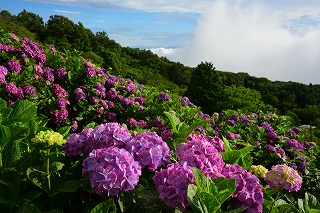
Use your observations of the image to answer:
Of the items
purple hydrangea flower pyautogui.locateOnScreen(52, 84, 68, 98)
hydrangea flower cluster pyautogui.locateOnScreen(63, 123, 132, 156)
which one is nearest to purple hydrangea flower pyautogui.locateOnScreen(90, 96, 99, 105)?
purple hydrangea flower pyautogui.locateOnScreen(52, 84, 68, 98)

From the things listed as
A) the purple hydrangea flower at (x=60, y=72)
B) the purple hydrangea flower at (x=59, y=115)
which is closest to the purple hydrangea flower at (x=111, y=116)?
the purple hydrangea flower at (x=59, y=115)

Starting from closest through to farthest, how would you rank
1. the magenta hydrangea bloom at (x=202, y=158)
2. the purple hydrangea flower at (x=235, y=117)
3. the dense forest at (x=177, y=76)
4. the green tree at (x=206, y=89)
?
the magenta hydrangea bloom at (x=202, y=158) → the purple hydrangea flower at (x=235, y=117) → the green tree at (x=206, y=89) → the dense forest at (x=177, y=76)

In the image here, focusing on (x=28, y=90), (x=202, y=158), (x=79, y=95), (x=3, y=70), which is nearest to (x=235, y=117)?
(x=79, y=95)

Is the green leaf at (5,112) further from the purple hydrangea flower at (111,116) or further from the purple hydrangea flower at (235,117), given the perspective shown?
the purple hydrangea flower at (235,117)

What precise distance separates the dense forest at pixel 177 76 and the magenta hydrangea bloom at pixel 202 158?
13.7m

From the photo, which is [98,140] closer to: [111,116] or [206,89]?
[111,116]

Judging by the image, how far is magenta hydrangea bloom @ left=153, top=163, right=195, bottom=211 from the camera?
1.92 meters

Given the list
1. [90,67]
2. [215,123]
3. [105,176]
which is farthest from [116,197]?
[215,123]

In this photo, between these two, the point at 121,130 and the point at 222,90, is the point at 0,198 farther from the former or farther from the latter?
the point at 222,90

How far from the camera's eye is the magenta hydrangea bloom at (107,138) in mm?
2150

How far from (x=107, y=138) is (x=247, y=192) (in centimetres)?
77

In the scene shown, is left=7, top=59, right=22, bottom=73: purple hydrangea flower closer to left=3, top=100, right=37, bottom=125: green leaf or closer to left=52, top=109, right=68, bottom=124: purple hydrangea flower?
left=52, top=109, right=68, bottom=124: purple hydrangea flower

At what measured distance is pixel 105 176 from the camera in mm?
1857

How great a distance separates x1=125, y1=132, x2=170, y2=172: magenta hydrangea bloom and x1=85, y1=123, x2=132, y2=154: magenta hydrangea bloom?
0.15 ft
